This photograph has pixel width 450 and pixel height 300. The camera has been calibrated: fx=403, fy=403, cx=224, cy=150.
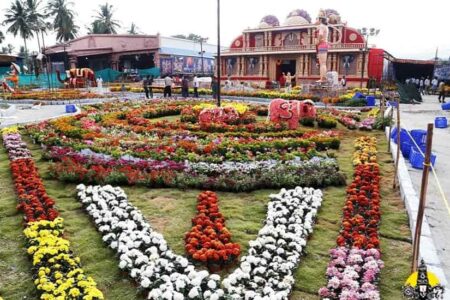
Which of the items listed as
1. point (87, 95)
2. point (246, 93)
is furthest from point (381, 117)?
point (87, 95)

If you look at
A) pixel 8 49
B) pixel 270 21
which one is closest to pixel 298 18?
pixel 270 21

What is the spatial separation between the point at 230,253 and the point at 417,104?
22.9 metres

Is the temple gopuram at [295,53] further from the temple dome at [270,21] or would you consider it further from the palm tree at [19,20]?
the palm tree at [19,20]

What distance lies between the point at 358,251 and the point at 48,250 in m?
3.86

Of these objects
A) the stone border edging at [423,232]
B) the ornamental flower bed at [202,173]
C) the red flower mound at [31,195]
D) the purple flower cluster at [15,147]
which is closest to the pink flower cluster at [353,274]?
the stone border edging at [423,232]

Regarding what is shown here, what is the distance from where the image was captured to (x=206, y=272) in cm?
449

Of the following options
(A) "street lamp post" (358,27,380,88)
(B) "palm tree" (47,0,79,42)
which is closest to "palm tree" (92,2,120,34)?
(B) "palm tree" (47,0,79,42)

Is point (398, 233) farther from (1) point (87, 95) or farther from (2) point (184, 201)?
(1) point (87, 95)

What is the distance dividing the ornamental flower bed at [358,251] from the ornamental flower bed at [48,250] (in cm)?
260

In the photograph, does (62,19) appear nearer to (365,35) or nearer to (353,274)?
(365,35)

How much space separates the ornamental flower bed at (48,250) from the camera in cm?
421

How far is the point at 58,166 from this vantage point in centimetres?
868

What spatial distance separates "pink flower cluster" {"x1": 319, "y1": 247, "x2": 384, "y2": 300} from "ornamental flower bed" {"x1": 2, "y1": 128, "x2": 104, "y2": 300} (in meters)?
2.52

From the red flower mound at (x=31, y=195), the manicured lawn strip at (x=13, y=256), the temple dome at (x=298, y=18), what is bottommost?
the manicured lawn strip at (x=13, y=256)
